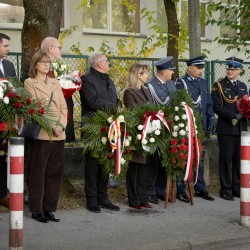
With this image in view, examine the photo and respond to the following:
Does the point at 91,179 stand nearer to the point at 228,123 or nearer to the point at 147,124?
the point at 147,124

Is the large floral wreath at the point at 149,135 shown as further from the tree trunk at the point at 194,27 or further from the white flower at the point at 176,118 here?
the tree trunk at the point at 194,27

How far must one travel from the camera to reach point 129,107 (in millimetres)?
11234

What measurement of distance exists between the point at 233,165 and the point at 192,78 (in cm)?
149

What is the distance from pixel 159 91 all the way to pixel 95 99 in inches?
43.7

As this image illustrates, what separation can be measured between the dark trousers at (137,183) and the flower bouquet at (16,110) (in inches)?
79.8

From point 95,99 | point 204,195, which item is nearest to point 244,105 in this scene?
point 204,195

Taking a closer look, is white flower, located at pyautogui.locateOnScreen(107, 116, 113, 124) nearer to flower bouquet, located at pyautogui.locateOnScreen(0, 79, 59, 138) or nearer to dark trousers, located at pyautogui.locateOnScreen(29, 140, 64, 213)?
dark trousers, located at pyautogui.locateOnScreen(29, 140, 64, 213)

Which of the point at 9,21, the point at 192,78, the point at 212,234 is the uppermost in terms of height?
the point at 9,21

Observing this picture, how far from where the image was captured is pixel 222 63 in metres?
15.3

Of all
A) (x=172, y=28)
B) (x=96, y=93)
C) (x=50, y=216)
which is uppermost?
(x=172, y=28)

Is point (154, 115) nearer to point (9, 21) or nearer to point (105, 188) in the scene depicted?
point (105, 188)

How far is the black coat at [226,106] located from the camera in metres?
12.4

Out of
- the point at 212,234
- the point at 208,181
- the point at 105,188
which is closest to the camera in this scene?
the point at 212,234

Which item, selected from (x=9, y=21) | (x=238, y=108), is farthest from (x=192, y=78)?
(x=9, y=21)
